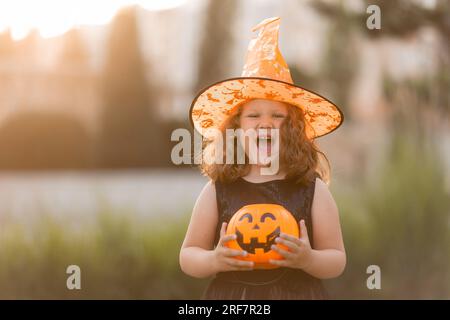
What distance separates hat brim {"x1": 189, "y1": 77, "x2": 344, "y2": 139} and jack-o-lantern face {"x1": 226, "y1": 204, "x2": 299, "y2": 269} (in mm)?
542

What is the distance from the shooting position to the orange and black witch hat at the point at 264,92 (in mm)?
2826

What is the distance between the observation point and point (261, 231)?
2609 mm

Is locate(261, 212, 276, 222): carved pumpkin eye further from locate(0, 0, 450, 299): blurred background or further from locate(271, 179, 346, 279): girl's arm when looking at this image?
locate(0, 0, 450, 299): blurred background

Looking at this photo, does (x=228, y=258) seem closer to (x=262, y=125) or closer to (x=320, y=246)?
(x=320, y=246)

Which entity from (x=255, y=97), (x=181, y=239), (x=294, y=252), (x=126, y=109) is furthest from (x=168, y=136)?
(x=294, y=252)

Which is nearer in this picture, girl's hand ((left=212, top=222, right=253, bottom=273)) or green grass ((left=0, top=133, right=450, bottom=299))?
girl's hand ((left=212, top=222, right=253, bottom=273))

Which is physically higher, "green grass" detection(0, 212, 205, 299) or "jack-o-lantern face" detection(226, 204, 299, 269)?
"jack-o-lantern face" detection(226, 204, 299, 269)

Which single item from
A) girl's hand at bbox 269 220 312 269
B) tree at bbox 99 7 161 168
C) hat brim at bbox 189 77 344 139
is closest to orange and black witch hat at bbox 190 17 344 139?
hat brim at bbox 189 77 344 139

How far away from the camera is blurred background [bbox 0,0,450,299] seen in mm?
5047

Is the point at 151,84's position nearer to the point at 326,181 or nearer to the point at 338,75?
the point at 338,75

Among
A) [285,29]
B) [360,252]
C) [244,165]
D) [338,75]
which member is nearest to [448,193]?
[360,252]

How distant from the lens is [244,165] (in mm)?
2857

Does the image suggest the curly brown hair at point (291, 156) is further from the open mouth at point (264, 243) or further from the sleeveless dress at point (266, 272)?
the open mouth at point (264, 243)

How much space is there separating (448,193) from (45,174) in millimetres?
3430
